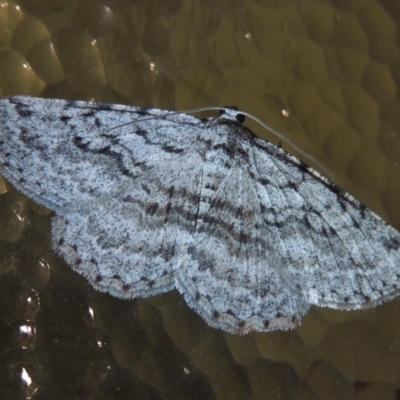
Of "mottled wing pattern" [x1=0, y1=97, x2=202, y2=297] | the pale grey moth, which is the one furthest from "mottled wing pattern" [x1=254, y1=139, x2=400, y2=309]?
"mottled wing pattern" [x1=0, y1=97, x2=202, y2=297]

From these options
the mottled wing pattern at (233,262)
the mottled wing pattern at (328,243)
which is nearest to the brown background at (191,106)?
the mottled wing pattern at (233,262)

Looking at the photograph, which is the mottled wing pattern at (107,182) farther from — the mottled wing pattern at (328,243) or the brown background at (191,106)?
the mottled wing pattern at (328,243)

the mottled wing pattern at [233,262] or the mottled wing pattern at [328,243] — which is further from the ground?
the mottled wing pattern at [328,243]

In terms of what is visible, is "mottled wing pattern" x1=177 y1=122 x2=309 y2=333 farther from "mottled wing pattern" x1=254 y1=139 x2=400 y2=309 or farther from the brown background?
the brown background

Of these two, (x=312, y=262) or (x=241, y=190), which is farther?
(x=241, y=190)

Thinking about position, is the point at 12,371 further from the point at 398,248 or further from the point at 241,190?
the point at 398,248

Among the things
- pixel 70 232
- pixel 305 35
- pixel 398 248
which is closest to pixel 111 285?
pixel 70 232

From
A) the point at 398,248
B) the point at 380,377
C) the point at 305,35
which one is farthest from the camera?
the point at 305,35

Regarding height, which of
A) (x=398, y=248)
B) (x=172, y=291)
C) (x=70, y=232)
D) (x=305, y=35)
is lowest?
(x=172, y=291)

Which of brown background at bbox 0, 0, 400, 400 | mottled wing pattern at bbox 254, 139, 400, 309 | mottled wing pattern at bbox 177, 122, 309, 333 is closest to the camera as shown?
mottled wing pattern at bbox 254, 139, 400, 309
